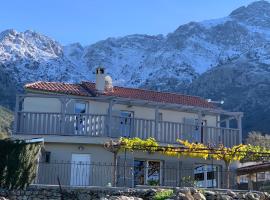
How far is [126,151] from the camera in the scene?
2505 centimetres

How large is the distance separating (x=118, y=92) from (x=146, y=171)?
548 centimetres

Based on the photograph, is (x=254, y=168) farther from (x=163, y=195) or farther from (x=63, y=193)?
(x=63, y=193)

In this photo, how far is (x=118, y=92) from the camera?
30.4m

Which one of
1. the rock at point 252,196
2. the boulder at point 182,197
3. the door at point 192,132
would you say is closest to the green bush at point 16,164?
the boulder at point 182,197

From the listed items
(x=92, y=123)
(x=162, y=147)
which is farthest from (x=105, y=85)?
(x=162, y=147)

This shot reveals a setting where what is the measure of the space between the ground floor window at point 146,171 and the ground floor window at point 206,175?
1966 mm

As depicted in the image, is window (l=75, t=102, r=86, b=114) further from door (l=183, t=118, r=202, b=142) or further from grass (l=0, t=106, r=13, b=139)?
grass (l=0, t=106, r=13, b=139)

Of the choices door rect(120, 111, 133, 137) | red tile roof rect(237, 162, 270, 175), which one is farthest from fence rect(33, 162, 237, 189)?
door rect(120, 111, 133, 137)

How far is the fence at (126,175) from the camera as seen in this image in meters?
23.3

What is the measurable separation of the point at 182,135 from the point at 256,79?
360 feet

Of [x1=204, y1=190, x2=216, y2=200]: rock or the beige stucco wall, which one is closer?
[x1=204, y1=190, x2=216, y2=200]: rock

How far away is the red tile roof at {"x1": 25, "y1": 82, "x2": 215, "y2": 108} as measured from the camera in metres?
28.4

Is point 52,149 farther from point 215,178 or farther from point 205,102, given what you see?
point 205,102

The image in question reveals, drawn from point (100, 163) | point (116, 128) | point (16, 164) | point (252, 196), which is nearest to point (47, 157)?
point (100, 163)
